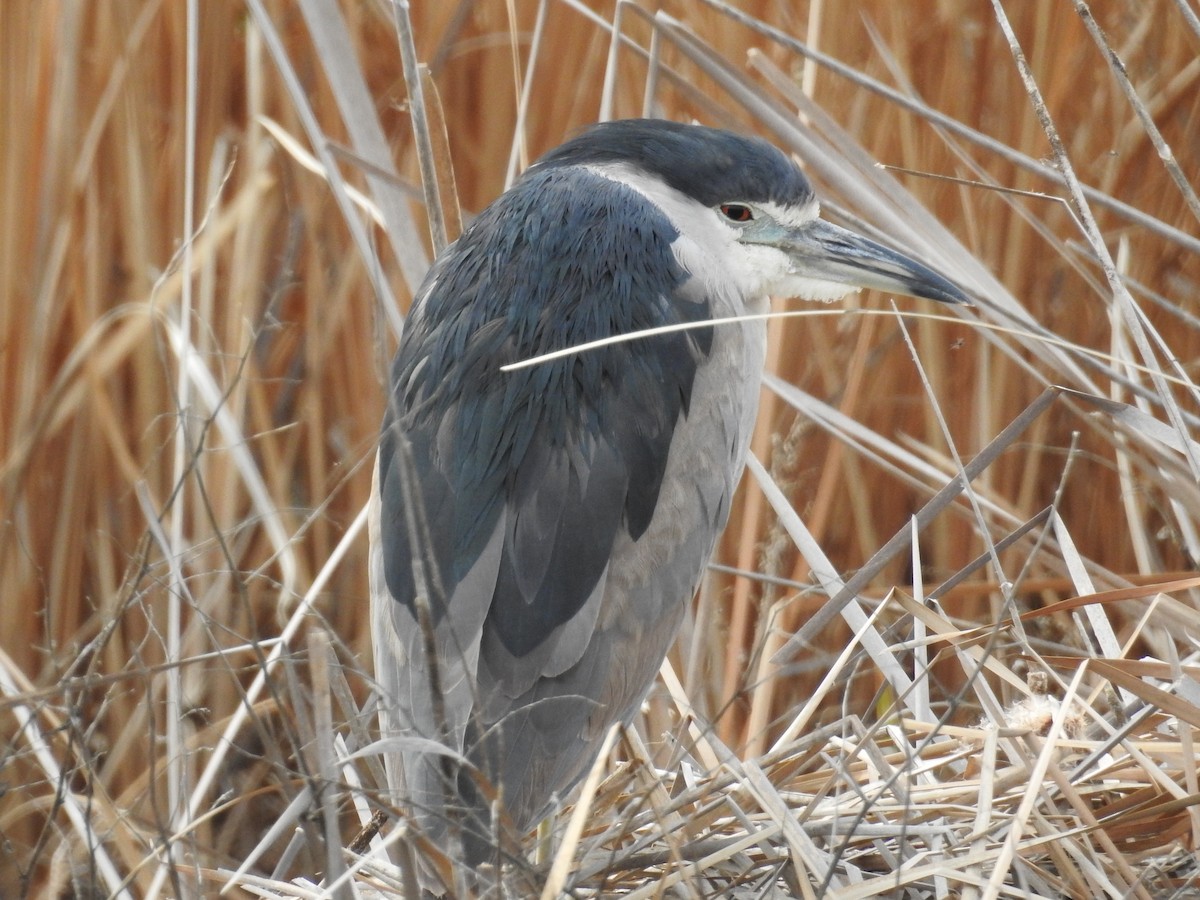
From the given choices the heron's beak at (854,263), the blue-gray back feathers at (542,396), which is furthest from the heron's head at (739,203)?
the blue-gray back feathers at (542,396)

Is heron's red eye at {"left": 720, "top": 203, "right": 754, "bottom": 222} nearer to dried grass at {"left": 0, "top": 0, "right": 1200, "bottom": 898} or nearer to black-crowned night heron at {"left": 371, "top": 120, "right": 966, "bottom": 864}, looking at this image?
black-crowned night heron at {"left": 371, "top": 120, "right": 966, "bottom": 864}

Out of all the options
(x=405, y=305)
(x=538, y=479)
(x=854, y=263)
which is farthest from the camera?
(x=405, y=305)

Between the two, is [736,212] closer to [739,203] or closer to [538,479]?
[739,203]

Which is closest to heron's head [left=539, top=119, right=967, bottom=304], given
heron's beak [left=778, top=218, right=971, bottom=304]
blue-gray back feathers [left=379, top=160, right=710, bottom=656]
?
heron's beak [left=778, top=218, right=971, bottom=304]

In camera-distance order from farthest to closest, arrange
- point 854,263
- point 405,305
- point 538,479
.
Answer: point 405,305 → point 854,263 → point 538,479

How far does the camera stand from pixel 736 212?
2.04m

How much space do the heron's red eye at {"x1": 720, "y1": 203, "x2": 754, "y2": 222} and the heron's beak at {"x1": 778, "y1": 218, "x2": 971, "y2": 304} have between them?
0.07 m

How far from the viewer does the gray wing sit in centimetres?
165

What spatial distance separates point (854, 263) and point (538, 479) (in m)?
0.61

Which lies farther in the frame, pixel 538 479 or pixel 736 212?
pixel 736 212

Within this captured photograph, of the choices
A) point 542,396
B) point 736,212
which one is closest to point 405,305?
point 736,212

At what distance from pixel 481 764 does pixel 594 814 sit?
10.4 inches

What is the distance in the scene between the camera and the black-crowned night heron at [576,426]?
1.66m

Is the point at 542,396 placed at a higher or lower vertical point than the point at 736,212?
lower
